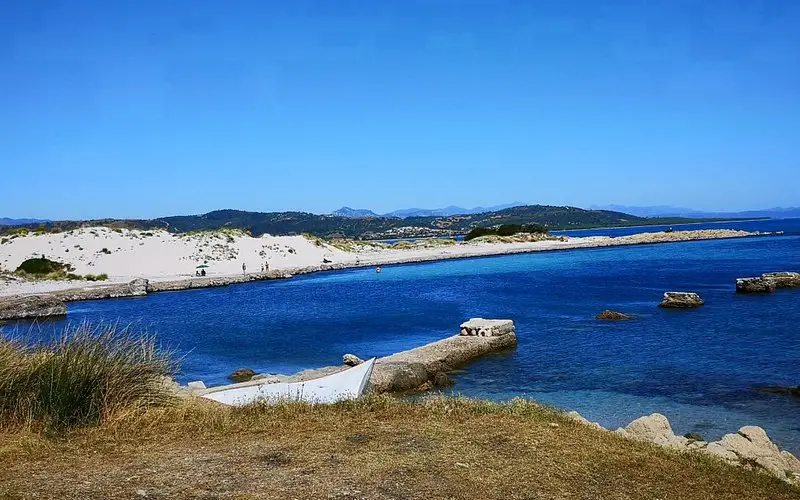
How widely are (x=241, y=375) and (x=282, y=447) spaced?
500 inches

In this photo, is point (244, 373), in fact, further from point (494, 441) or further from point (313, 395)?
point (494, 441)

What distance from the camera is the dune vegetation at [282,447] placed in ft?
23.5

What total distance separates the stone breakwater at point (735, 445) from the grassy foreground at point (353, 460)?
194 centimetres

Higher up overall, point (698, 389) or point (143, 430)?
point (143, 430)

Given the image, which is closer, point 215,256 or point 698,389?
point 698,389

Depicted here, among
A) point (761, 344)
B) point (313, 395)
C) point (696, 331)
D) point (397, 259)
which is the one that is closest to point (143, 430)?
point (313, 395)

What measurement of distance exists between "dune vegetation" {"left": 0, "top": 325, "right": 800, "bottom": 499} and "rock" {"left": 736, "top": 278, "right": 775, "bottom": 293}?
33.2m

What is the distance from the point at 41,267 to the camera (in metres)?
54.1

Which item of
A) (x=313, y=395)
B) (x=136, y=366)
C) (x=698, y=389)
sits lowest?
(x=698, y=389)

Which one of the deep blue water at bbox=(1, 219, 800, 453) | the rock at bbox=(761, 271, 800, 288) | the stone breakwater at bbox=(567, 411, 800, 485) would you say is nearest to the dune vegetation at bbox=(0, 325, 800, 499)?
the stone breakwater at bbox=(567, 411, 800, 485)

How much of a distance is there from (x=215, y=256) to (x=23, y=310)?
30134 millimetres

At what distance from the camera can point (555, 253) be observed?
88438 mm

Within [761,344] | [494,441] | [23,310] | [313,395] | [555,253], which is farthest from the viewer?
[555,253]

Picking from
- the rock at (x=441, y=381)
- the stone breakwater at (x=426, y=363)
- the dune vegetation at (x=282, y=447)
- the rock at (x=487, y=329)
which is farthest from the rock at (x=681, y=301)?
the dune vegetation at (x=282, y=447)
